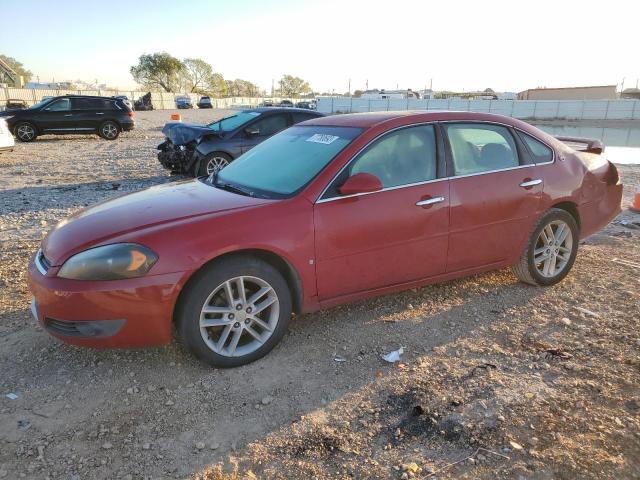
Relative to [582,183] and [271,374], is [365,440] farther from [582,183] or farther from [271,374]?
[582,183]

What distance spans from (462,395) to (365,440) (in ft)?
2.37

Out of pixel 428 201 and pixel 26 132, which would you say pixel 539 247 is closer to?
pixel 428 201

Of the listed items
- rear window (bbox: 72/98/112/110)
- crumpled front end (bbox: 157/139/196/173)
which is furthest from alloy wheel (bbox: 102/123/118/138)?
crumpled front end (bbox: 157/139/196/173)

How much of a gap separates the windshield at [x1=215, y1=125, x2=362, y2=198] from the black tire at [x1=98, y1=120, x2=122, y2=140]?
53.7 ft

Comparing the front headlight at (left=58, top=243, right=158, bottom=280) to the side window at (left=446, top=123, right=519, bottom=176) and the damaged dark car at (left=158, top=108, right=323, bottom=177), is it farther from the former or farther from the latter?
the damaged dark car at (left=158, top=108, right=323, bottom=177)

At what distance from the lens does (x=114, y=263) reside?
2871mm

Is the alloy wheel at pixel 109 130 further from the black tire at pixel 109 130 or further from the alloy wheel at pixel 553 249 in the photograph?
the alloy wheel at pixel 553 249

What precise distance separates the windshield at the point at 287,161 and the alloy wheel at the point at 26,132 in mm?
16554

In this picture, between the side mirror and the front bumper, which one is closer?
the front bumper

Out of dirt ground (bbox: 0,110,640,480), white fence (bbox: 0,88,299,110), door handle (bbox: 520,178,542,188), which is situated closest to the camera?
dirt ground (bbox: 0,110,640,480)

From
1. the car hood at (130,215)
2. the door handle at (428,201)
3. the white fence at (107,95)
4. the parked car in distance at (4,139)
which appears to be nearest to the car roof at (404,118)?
the door handle at (428,201)

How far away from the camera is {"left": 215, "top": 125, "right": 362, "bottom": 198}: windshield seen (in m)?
3.55

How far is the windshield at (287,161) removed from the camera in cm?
355

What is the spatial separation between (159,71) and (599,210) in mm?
103030
